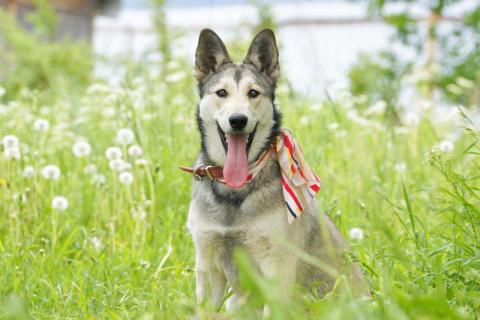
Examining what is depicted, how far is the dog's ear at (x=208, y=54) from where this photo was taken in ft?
11.6

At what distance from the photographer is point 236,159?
3.26m

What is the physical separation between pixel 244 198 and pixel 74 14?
560 inches

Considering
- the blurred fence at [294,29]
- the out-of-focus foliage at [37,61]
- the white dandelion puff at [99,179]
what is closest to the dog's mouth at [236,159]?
the white dandelion puff at [99,179]

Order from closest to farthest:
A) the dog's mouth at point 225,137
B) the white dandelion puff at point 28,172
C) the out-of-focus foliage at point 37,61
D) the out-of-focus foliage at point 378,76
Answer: the dog's mouth at point 225,137 < the white dandelion puff at point 28,172 < the out-of-focus foliage at point 378,76 < the out-of-focus foliage at point 37,61

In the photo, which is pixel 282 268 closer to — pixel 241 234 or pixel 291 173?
pixel 241 234

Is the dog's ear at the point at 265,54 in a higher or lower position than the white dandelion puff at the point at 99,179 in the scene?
higher

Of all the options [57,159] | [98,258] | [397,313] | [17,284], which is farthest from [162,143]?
[397,313]

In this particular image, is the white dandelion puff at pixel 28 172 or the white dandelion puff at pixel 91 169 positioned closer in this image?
the white dandelion puff at pixel 28 172

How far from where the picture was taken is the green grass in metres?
2.64

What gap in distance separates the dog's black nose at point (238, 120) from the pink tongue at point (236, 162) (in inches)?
3.7

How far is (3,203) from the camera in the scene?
14.5 feet

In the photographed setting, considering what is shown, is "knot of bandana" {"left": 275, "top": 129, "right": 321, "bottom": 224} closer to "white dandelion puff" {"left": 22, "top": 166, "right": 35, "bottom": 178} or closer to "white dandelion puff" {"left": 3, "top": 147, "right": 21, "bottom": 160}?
"white dandelion puff" {"left": 3, "top": 147, "right": 21, "bottom": 160}

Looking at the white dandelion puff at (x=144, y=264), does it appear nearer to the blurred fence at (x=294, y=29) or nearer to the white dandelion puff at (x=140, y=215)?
the white dandelion puff at (x=140, y=215)

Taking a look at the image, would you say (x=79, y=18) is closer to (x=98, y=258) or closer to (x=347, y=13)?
(x=347, y=13)
